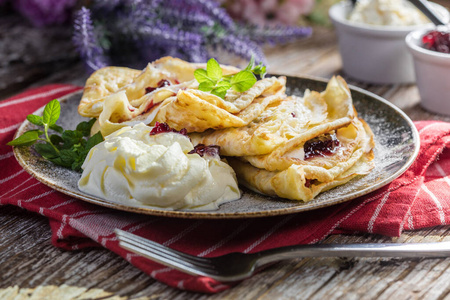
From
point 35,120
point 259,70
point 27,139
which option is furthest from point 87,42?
point 259,70

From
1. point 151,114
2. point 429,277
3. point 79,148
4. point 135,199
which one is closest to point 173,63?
point 151,114

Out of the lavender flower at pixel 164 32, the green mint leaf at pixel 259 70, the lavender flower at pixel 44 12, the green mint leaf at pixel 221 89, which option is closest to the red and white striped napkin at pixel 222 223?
the green mint leaf at pixel 221 89

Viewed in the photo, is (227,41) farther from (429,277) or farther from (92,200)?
(429,277)

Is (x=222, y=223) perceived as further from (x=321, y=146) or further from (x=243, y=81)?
(x=243, y=81)

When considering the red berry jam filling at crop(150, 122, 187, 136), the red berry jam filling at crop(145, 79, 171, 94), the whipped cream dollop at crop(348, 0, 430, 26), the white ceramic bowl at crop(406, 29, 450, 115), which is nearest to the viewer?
the red berry jam filling at crop(150, 122, 187, 136)

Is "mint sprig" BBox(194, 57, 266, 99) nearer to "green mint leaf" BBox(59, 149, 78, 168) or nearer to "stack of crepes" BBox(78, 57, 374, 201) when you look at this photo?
"stack of crepes" BBox(78, 57, 374, 201)

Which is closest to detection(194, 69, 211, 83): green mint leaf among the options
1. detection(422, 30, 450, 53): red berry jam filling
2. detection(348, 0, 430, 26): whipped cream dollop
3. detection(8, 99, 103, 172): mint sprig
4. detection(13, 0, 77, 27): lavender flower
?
detection(8, 99, 103, 172): mint sprig
